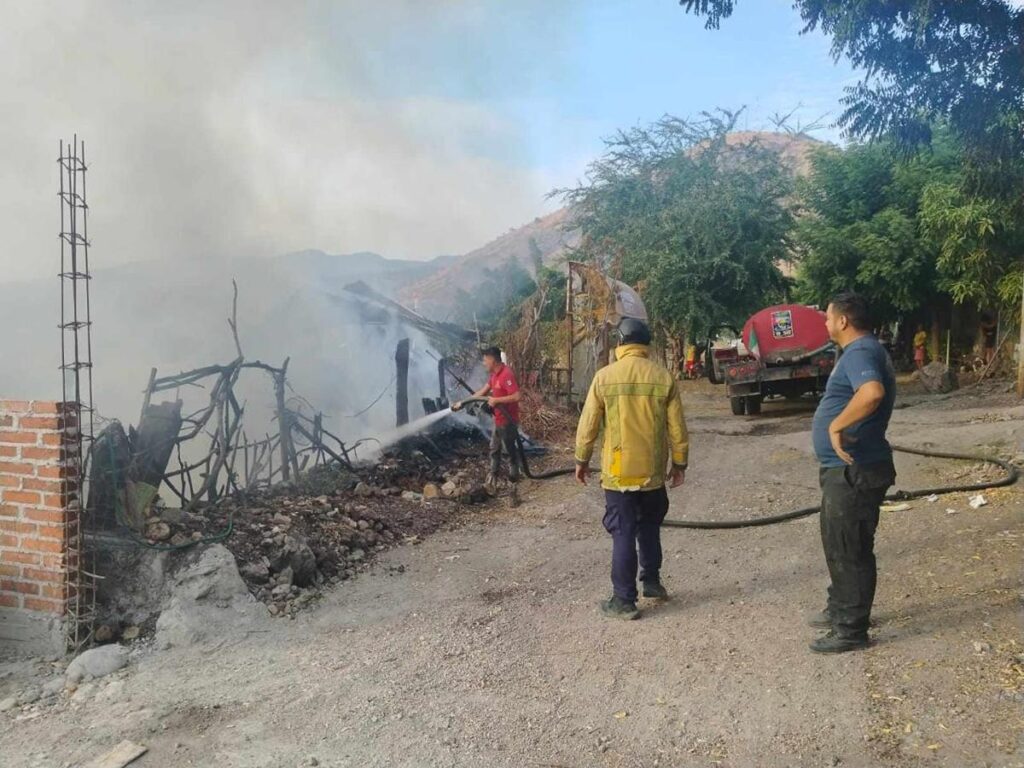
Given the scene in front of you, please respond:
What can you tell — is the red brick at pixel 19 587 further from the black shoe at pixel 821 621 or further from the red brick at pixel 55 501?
the black shoe at pixel 821 621

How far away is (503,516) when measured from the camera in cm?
699

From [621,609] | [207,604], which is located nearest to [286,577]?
[207,604]

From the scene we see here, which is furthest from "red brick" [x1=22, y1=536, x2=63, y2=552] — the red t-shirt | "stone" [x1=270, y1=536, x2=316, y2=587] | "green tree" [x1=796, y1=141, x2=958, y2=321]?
"green tree" [x1=796, y1=141, x2=958, y2=321]

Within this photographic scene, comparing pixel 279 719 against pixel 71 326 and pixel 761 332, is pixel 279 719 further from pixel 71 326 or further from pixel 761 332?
pixel 761 332

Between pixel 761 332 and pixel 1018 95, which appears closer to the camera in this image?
pixel 1018 95

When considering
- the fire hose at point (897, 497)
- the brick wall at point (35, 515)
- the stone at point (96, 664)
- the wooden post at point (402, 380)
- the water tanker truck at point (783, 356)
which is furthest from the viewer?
the water tanker truck at point (783, 356)

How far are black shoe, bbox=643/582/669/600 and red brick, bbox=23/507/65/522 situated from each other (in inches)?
122

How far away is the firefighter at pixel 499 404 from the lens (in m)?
7.80

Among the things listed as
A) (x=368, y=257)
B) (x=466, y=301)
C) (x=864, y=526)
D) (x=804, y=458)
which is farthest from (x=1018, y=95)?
(x=466, y=301)

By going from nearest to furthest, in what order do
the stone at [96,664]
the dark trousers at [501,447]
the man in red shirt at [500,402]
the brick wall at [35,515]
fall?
the stone at [96,664]
the brick wall at [35,515]
the man in red shirt at [500,402]
the dark trousers at [501,447]

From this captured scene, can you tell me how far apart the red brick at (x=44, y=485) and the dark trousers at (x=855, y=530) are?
12.5ft

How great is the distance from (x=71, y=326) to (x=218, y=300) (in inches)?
210

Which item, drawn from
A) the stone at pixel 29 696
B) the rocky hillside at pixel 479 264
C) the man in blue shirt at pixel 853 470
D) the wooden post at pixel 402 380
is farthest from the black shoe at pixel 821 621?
the rocky hillside at pixel 479 264

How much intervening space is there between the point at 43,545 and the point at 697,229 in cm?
1879
